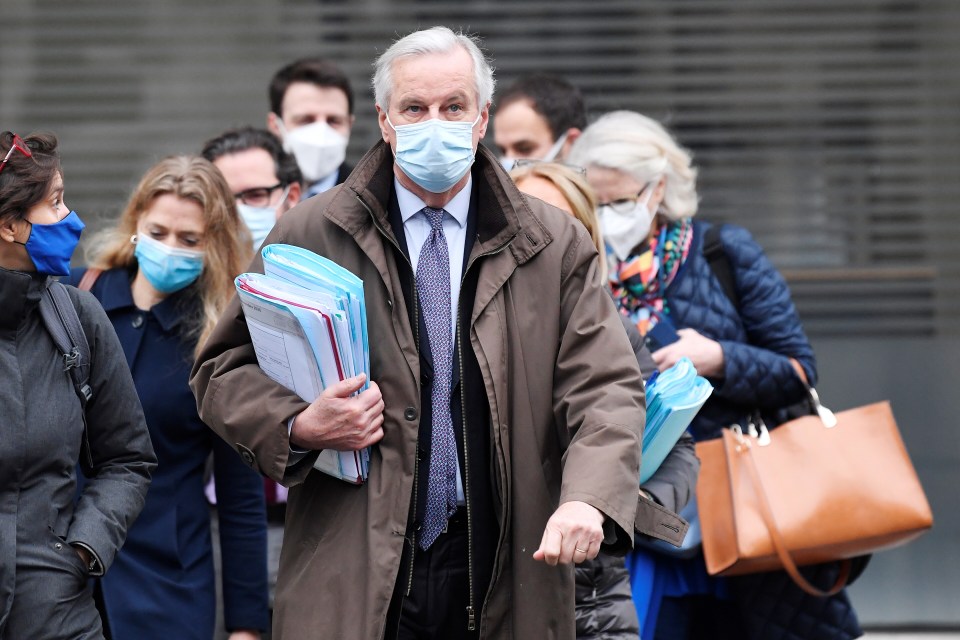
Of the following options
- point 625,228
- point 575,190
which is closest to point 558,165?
point 575,190

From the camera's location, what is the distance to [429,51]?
10.3 feet

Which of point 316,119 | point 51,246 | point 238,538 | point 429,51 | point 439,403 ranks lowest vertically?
point 238,538

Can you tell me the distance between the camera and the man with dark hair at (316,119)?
5277 millimetres

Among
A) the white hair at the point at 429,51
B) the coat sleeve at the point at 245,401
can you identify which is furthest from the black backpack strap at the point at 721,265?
the coat sleeve at the point at 245,401

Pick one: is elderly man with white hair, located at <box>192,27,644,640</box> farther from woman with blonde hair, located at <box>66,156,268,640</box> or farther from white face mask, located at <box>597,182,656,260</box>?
white face mask, located at <box>597,182,656,260</box>

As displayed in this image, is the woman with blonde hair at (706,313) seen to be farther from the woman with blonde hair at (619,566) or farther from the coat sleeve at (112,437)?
the coat sleeve at (112,437)

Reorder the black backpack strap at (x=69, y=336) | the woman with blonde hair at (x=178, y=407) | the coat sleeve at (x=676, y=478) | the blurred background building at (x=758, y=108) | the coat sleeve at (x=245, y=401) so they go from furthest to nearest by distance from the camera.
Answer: the blurred background building at (x=758, y=108), the woman with blonde hair at (x=178, y=407), the coat sleeve at (x=676, y=478), the black backpack strap at (x=69, y=336), the coat sleeve at (x=245, y=401)

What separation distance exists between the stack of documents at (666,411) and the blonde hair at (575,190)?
1.44ft

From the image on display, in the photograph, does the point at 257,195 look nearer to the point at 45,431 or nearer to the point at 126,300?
the point at 126,300

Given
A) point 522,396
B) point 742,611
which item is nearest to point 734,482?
point 742,611

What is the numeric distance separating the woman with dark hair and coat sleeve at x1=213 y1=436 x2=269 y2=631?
606 mm

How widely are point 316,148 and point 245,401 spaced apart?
237 centimetres

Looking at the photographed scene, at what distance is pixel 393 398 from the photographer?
9.95ft

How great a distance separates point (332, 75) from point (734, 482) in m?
2.24
